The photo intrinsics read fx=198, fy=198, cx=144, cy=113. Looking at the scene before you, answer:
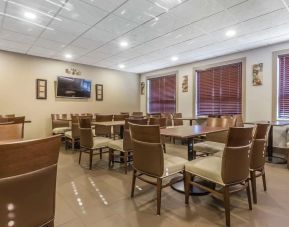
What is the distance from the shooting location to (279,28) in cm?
393

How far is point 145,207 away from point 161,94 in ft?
19.9

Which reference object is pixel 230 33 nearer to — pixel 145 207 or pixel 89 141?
pixel 89 141

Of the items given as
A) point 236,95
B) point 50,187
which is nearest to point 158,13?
point 50,187

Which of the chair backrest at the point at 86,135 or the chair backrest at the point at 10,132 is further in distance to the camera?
the chair backrest at the point at 86,135

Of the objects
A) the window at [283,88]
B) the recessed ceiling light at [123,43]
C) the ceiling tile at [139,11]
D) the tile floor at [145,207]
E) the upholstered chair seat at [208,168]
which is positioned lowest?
the tile floor at [145,207]

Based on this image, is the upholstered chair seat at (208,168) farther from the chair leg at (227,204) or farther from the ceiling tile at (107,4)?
the ceiling tile at (107,4)

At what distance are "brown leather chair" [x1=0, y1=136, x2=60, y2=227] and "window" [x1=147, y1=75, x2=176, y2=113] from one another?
658 centimetres

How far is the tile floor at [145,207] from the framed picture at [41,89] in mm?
3869

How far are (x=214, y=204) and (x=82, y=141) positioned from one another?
2446 millimetres

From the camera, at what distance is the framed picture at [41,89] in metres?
6.02

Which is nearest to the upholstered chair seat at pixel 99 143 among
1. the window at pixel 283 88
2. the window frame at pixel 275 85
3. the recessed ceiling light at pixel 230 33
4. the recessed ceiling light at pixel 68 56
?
the recessed ceiling light at pixel 230 33

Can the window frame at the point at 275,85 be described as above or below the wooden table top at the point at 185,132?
above

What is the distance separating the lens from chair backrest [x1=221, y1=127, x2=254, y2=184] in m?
1.80

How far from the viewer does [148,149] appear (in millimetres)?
2070
